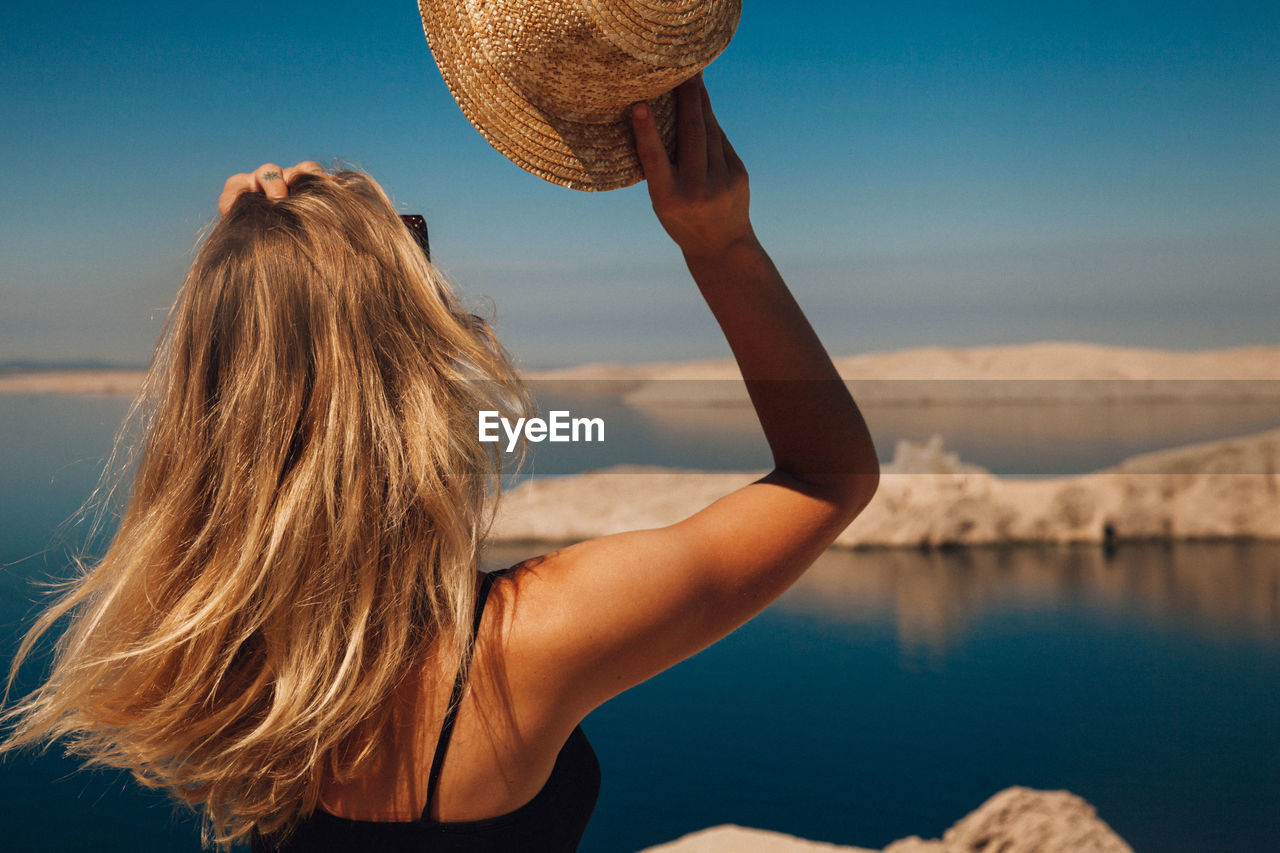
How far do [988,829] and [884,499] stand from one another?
11.0 ft

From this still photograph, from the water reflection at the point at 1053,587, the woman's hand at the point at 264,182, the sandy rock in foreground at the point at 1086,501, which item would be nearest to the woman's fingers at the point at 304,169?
the woman's hand at the point at 264,182

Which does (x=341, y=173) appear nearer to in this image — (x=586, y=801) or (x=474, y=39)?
(x=474, y=39)

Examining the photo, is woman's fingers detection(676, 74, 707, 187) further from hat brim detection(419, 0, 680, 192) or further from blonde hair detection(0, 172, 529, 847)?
blonde hair detection(0, 172, 529, 847)

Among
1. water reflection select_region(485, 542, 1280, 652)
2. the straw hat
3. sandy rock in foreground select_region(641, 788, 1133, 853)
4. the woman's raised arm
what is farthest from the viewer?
water reflection select_region(485, 542, 1280, 652)

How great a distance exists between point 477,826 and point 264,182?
0.61 meters

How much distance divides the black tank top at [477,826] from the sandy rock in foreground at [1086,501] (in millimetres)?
4880

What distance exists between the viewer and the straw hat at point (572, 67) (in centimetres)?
72

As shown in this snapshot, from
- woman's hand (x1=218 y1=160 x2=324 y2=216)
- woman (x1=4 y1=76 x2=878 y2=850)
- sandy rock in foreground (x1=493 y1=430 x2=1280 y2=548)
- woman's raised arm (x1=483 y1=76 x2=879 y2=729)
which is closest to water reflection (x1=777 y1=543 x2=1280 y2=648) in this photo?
sandy rock in foreground (x1=493 y1=430 x2=1280 y2=548)

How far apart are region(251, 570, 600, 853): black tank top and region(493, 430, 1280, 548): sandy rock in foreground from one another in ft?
16.0

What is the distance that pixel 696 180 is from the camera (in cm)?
73

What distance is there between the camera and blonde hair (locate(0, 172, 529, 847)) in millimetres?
656

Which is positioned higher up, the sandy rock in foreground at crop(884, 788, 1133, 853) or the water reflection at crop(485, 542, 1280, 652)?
the water reflection at crop(485, 542, 1280, 652)

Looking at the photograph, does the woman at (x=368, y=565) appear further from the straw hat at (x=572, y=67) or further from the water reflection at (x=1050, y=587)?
the water reflection at (x=1050, y=587)

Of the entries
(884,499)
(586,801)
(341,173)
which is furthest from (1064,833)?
(884,499)
